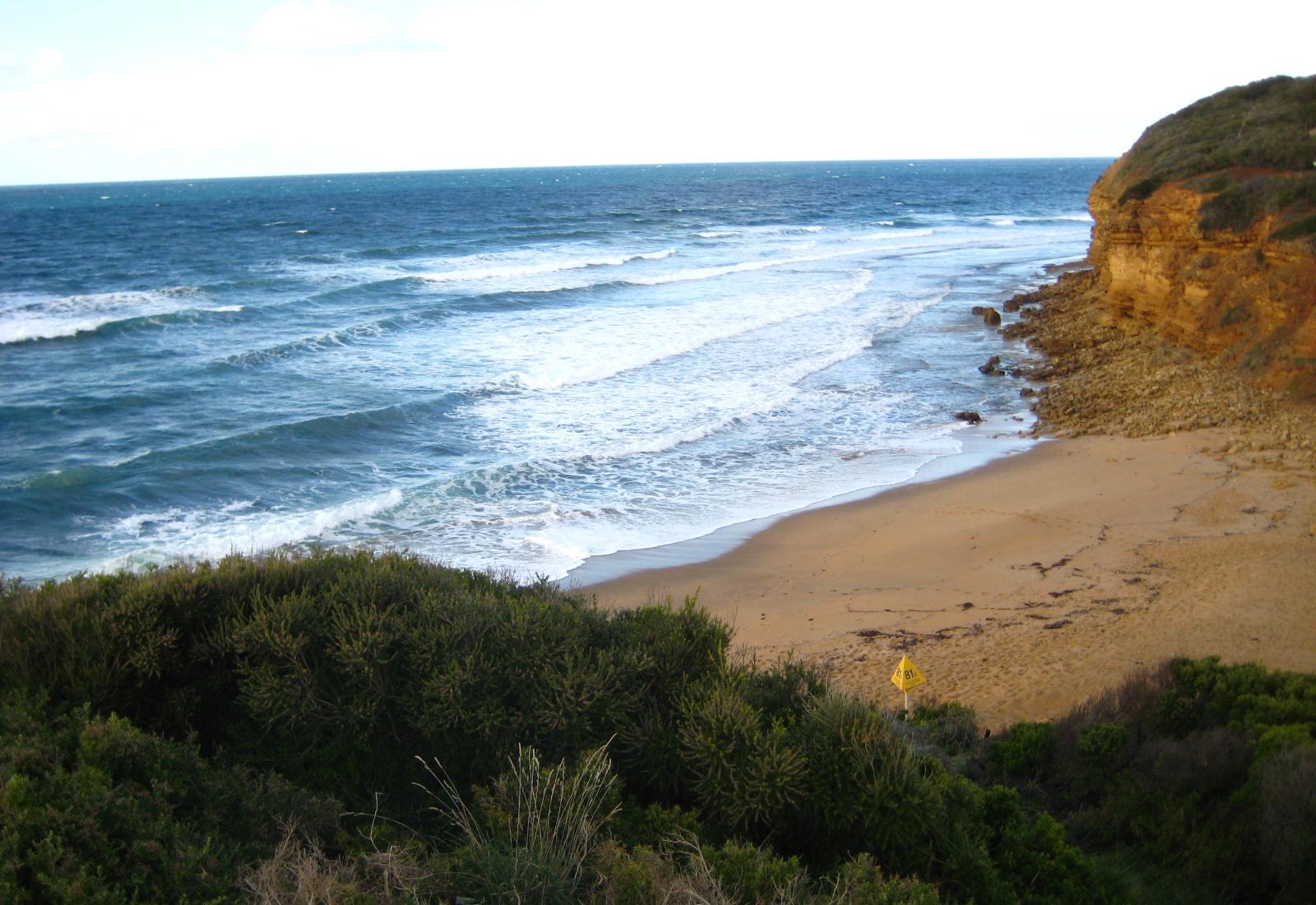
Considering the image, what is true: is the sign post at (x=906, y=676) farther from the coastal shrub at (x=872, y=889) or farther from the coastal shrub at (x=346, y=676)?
the coastal shrub at (x=872, y=889)

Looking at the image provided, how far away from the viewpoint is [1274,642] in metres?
9.66

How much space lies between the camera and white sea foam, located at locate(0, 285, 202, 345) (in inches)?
1169

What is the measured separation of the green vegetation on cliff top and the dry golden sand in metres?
5.08

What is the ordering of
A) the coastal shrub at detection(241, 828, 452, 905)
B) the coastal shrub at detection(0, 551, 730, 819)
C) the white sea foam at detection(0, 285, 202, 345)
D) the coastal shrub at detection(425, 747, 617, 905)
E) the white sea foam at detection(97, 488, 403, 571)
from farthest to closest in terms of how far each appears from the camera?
the white sea foam at detection(0, 285, 202, 345) < the white sea foam at detection(97, 488, 403, 571) < the coastal shrub at detection(0, 551, 730, 819) < the coastal shrub at detection(425, 747, 617, 905) < the coastal shrub at detection(241, 828, 452, 905)

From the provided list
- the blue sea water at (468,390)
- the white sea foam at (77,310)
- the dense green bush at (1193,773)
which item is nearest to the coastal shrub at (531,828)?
the dense green bush at (1193,773)

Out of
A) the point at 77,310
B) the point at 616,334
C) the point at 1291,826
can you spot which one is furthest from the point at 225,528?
the point at 77,310

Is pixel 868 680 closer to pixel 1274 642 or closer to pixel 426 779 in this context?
pixel 1274 642

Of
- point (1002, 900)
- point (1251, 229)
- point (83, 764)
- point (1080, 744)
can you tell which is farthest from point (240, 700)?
point (1251, 229)

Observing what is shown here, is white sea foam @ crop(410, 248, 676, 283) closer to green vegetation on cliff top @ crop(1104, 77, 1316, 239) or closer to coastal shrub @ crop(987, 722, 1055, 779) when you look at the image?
green vegetation on cliff top @ crop(1104, 77, 1316, 239)

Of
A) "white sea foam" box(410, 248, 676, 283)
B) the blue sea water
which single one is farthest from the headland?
"white sea foam" box(410, 248, 676, 283)

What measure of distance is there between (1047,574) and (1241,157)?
15.5 meters

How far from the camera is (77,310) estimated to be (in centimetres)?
3397

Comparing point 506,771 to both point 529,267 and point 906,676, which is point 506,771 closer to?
point 906,676

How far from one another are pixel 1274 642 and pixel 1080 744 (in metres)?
4.19
